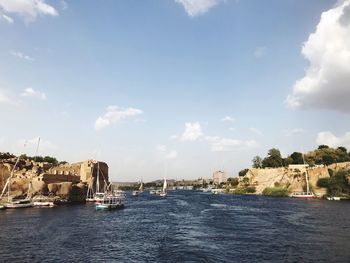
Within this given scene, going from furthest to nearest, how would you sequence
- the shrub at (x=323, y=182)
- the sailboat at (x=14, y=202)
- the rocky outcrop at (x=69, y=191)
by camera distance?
the shrub at (x=323, y=182), the rocky outcrop at (x=69, y=191), the sailboat at (x=14, y=202)

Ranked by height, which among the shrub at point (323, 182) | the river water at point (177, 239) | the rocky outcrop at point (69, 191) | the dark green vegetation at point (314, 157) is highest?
the dark green vegetation at point (314, 157)

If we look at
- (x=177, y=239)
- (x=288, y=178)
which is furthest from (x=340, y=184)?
(x=177, y=239)

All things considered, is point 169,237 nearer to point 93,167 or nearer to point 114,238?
point 114,238

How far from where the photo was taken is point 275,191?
5497 inches

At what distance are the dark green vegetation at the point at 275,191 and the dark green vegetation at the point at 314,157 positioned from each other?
52.9 ft

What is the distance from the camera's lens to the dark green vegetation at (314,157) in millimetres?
149500

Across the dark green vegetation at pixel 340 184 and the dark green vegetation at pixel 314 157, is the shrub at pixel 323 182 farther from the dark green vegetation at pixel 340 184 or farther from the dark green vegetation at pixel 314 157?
the dark green vegetation at pixel 314 157

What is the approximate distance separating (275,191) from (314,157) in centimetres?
3607

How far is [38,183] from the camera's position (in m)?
96.6

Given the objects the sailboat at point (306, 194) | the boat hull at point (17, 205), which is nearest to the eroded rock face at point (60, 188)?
Result: the boat hull at point (17, 205)

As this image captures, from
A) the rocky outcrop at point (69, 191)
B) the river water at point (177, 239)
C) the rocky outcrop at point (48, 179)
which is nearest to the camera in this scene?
the river water at point (177, 239)

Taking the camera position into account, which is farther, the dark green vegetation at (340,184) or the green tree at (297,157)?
the green tree at (297,157)

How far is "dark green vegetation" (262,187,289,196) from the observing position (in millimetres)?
132925

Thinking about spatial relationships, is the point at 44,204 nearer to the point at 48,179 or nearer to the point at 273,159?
the point at 48,179
